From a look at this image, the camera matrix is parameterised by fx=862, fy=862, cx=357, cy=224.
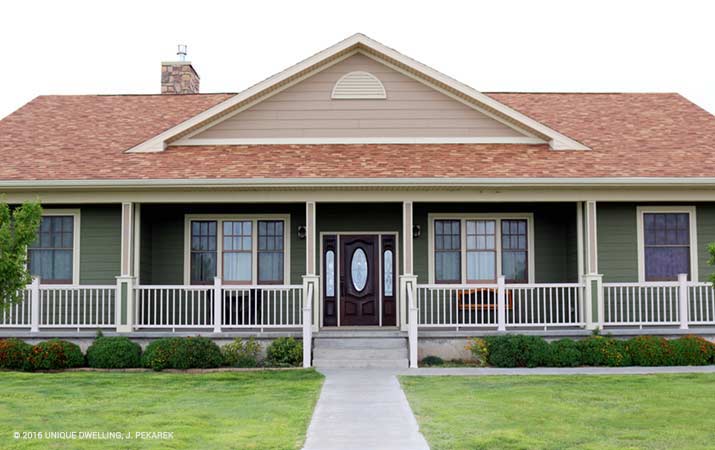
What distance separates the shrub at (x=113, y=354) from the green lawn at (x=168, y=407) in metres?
0.57

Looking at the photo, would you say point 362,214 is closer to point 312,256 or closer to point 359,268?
point 359,268

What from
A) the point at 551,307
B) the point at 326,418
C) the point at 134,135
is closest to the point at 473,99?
the point at 551,307

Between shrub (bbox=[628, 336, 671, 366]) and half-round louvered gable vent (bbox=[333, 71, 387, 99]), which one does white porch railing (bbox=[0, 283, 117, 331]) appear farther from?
shrub (bbox=[628, 336, 671, 366])

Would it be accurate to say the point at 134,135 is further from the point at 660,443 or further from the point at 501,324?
the point at 660,443

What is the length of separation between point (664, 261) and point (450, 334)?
4998 millimetres

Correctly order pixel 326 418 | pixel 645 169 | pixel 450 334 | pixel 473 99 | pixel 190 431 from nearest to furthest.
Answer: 1. pixel 190 431
2. pixel 326 418
3. pixel 450 334
4. pixel 645 169
5. pixel 473 99

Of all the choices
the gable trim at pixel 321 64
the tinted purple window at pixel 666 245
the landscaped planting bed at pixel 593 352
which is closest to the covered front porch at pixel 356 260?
the tinted purple window at pixel 666 245

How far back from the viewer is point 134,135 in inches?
752

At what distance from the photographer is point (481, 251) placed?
17938 millimetres

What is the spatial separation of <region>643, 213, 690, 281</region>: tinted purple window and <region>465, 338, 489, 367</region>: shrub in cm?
431

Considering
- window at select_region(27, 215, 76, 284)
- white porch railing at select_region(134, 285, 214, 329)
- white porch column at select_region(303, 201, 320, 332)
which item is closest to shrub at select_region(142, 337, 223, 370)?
white porch railing at select_region(134, 285, 214, 329)

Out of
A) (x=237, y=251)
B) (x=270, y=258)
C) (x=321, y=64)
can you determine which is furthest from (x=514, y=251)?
(x=237, y=251)

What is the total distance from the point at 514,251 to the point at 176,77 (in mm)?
11037

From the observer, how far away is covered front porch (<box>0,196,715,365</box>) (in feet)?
56.4
